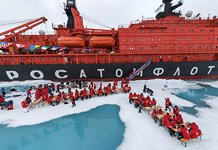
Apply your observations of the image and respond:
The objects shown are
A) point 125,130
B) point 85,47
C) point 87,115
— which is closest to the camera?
point 125,130

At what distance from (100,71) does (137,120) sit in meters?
9.23

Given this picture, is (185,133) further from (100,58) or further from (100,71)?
(100,58)

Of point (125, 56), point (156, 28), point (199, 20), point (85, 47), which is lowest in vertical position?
point (125, 56)

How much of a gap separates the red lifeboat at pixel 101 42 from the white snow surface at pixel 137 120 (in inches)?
276

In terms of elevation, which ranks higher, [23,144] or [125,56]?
[125,56]

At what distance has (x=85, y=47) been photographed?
18.2 meters

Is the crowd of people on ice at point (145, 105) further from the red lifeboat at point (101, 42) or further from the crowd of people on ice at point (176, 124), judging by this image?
the red lifeboat at point (101, 42)

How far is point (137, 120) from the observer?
8.20m

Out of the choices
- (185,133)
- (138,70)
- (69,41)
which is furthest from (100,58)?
(185,133)

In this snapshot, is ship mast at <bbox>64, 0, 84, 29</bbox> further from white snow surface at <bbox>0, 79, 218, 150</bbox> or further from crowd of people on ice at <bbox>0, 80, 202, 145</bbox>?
white snow surface at <bbox>0, 79, 218, 150</bbox>

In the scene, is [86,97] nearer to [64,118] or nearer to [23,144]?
[64,118]

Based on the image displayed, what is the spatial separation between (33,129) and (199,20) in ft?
74.8

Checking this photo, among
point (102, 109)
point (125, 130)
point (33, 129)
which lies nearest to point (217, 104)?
point (125, 130)

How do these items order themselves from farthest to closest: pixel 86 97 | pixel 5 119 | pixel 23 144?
pixel 86 97, pixel 5 119, pixel 23 144
